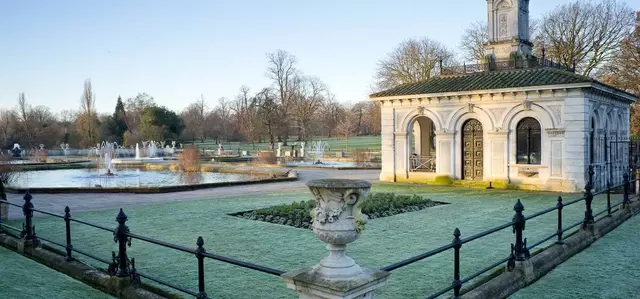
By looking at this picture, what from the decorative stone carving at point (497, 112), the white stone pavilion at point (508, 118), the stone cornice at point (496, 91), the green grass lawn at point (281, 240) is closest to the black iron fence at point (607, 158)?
the white stone pavilion at point (508, 118)

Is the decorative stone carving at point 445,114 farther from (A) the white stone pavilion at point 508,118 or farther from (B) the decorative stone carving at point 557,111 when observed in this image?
(B) the decorative stone carving at point 557,111

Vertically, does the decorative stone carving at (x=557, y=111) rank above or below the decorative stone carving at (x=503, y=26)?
below

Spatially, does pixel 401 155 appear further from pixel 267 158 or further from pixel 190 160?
pixel 267 158

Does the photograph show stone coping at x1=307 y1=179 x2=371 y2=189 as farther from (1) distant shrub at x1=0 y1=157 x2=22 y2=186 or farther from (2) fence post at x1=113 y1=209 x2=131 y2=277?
(1) distant shrub at x1=0 y1=157 x2=22 y2=186

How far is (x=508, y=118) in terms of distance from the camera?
65.9 feet

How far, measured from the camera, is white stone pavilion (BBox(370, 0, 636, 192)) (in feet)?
61.3

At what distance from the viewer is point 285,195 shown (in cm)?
1873

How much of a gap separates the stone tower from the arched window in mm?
5113

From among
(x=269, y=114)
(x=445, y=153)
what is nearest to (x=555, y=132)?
(x=445, y=153)

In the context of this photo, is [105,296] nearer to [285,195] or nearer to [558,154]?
[285,195]

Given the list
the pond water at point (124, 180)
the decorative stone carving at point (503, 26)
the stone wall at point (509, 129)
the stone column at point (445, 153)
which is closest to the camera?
the stone wall at point (509, 129)

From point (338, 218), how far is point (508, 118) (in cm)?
1765

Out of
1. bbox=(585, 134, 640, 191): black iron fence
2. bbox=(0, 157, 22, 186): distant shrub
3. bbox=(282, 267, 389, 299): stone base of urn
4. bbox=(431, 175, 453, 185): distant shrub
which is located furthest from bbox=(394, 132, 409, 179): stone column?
bbox=(282, 267, 389, 299): stone base of urn

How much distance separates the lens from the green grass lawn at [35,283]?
7.08 m
